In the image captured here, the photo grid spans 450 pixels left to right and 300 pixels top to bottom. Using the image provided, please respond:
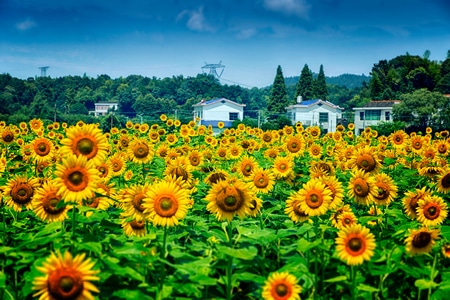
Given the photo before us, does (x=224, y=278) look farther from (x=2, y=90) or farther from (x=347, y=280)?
(x=2, y=90)

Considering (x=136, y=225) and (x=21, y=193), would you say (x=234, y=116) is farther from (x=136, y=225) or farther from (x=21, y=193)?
(x=136, y=225)

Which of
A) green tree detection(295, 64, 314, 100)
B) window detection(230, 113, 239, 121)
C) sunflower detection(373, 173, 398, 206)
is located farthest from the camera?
green tree detection(295, 64, 314, 100)

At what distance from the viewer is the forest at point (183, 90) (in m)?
65.7

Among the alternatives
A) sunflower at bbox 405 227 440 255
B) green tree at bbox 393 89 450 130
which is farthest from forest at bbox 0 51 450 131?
sunflower at bbox 405 227 440 255

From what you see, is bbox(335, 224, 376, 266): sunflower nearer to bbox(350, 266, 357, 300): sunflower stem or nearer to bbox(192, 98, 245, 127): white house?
bbox(350, 266, 357, 300): sunflower stem

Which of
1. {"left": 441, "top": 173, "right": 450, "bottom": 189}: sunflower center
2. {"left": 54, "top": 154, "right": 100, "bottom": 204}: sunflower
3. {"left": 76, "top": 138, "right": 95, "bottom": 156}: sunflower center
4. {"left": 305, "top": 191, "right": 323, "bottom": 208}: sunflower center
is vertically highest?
{"left": 76, "top": 138, "right": 95, "bottom": 156}: sunflower center

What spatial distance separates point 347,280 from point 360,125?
59540 mm

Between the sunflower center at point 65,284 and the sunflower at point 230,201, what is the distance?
1.19 meters

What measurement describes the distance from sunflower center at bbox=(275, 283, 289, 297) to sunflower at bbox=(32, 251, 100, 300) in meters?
0.96

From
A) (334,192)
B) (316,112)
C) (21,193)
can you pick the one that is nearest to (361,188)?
(334,192)

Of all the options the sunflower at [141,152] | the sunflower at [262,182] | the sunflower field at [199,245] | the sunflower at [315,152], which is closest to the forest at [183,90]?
the sunflower at [315,152]

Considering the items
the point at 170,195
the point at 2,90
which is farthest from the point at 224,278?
the point at 2,90

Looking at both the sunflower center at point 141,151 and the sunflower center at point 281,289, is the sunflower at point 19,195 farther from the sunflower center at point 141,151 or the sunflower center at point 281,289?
the sunflower center at point 281,289

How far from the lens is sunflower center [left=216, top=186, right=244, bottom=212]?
10.5ft
